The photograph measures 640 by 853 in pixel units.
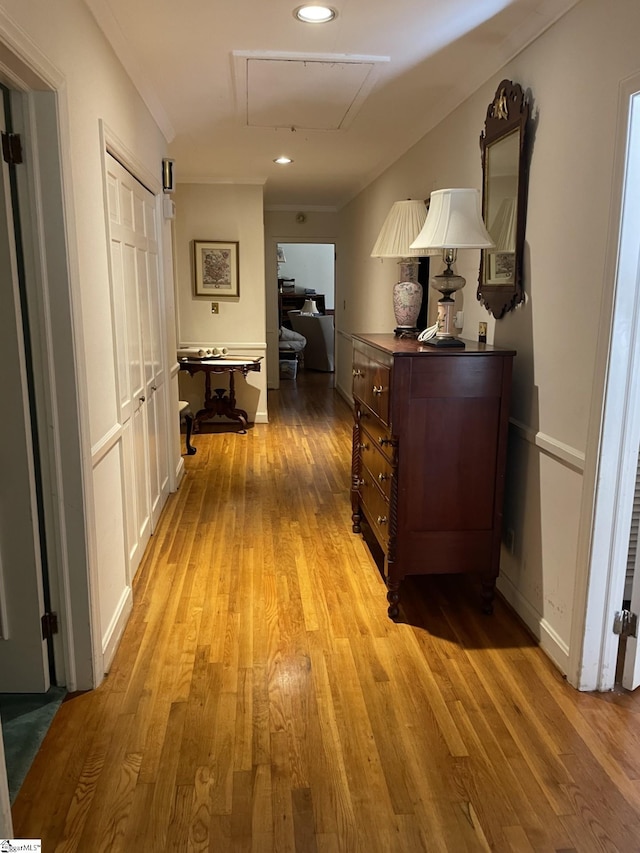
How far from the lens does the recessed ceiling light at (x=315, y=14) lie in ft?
7.71

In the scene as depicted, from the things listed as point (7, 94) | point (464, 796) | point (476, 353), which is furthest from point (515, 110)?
point (464, 796)

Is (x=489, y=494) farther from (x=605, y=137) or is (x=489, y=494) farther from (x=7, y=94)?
(x=7, y=94)

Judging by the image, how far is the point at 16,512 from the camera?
1.98m

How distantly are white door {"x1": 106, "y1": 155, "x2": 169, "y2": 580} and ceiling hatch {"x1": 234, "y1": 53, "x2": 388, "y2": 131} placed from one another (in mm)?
766

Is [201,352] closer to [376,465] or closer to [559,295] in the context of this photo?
[376,465]

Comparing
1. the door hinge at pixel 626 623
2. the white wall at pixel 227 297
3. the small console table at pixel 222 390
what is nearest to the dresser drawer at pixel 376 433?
the door hinge at pixel 626 623

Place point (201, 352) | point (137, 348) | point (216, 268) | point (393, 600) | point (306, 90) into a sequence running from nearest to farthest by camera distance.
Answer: point (393, 600) < point (137, 348) < point (306, 90) < point (201, 352) < point (216, 268)

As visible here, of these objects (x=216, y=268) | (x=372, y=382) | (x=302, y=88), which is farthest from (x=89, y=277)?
(x=216, y=268)

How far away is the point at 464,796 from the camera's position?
5.69ft

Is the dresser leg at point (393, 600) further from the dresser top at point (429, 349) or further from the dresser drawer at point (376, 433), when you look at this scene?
the dresser top at point (429, 349)

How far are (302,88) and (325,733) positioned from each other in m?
2.99

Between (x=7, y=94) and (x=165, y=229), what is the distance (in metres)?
2.45

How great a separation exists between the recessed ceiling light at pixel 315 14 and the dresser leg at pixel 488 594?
7.65 ft

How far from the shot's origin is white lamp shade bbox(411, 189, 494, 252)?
98.4 inches
